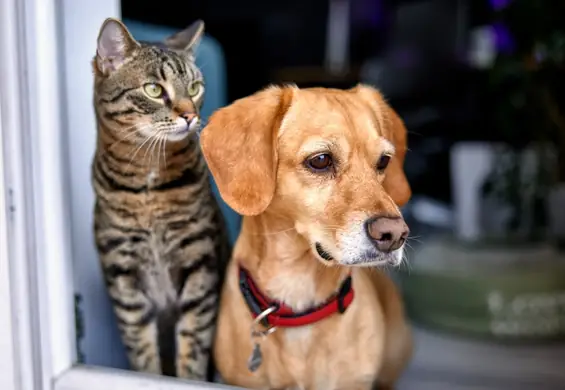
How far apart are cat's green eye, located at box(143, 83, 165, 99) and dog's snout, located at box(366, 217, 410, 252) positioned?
0.30 meters

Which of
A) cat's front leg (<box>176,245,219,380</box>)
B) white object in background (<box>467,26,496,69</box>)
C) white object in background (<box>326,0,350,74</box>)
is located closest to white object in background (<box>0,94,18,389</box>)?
cat's front leg (<box>176,245,219,380</box>)

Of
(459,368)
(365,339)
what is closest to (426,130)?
(459,368)

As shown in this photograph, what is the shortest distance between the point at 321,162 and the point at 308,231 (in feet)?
0.29

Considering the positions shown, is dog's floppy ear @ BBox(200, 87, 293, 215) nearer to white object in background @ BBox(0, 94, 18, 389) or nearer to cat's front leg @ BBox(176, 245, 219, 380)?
cat's front leg @ BBox(176, 245, 219, 380)

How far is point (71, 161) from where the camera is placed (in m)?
0.85

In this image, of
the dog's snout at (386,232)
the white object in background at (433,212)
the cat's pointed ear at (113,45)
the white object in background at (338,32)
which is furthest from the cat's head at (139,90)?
the white object in background at (338,32)

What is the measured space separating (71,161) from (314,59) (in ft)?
7.23

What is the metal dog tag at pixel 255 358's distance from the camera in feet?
2.73

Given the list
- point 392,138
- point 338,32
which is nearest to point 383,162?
point 392,138

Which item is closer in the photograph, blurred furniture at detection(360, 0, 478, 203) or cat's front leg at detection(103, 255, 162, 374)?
cat's front leg at detection(103, 255, 162, 374)

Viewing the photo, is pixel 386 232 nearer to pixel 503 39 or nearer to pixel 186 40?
pixel 186 40

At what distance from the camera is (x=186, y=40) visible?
828mm

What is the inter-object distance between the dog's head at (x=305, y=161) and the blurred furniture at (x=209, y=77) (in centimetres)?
5

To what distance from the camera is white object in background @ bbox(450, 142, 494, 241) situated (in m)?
2.16
